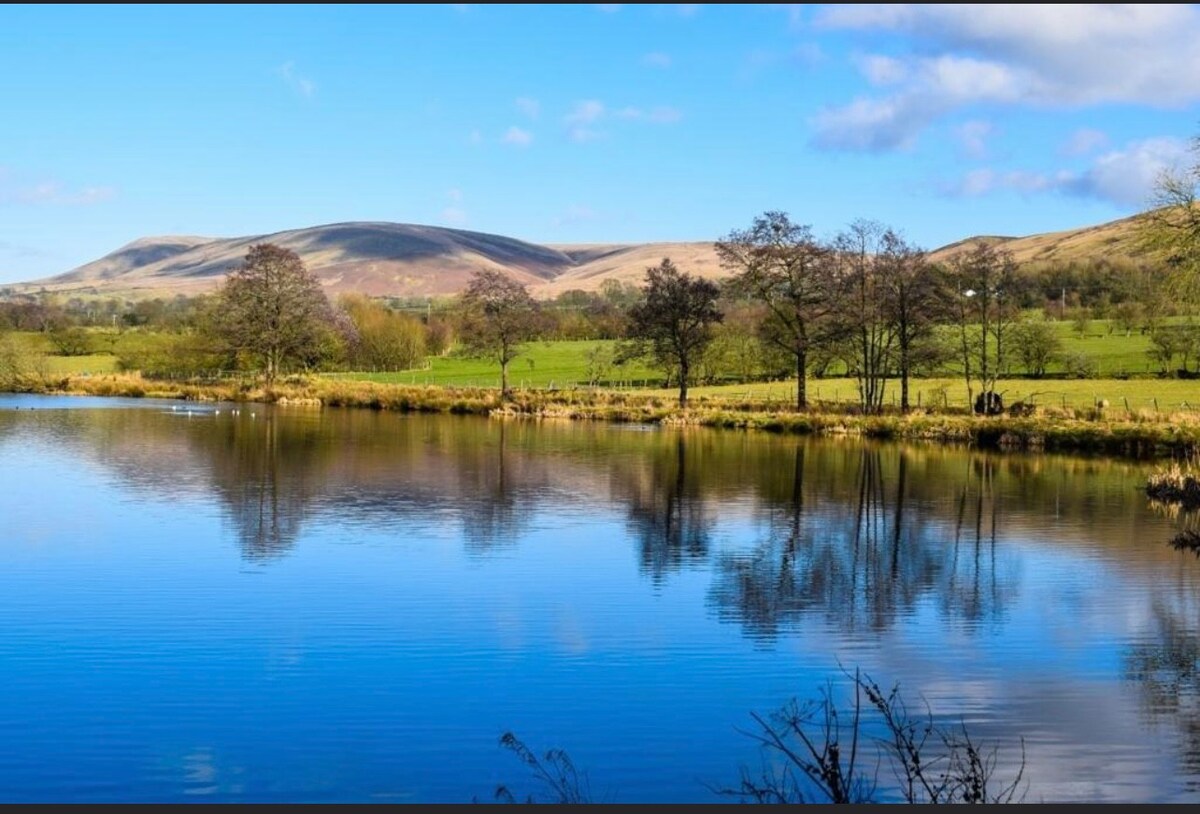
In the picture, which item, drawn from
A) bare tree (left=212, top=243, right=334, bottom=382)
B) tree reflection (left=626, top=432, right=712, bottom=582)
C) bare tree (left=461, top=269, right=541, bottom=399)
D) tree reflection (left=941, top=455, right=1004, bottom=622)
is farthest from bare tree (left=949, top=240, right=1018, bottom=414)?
bare tree (left=212, top=243, right=334, bottom=382)

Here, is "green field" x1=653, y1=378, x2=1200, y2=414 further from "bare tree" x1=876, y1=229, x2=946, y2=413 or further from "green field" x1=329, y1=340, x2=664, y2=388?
"green field" x1=329, y1=340, x2=664, y2=388

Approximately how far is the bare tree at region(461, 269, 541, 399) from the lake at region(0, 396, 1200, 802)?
39725mm

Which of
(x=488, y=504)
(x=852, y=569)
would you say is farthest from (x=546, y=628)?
(x=488, y=504)

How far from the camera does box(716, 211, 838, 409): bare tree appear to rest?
6288 cm

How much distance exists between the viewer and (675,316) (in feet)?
222

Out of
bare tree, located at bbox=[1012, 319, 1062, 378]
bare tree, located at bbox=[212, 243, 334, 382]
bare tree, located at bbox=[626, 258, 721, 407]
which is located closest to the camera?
bare tree, located at bbox=[626, 258, 721, 407]

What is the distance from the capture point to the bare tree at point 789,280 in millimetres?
62875

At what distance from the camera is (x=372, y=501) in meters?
31.2

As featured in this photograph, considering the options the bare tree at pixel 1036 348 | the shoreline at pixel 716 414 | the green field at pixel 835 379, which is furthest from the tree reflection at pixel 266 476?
the bare tree at pixel 1036 348

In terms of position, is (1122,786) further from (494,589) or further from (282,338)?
(282,338)

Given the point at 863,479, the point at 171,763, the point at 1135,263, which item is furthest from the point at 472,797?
the point at 1135,263

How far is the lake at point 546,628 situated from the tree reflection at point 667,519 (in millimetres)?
130

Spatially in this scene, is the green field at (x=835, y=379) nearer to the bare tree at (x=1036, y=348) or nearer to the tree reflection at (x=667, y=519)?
the bare tree at (x=1036, y=348)

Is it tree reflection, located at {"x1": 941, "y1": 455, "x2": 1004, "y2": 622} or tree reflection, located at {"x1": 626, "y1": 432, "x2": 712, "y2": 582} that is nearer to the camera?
tree reflection, located at {"x1": 941, "y1": 455, "x2": 1004, "y2": 622}
